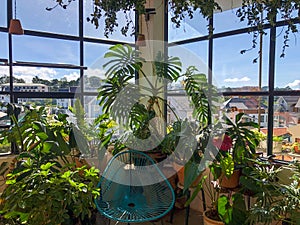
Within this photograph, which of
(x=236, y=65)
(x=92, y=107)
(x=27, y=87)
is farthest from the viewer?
(x=92, y=107)

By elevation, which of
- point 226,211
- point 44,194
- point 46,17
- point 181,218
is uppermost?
point 46,17

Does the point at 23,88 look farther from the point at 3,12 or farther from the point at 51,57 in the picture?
the point at 3,12

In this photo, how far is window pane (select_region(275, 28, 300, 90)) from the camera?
9.38 feet

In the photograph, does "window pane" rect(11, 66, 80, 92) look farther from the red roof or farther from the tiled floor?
the red roof

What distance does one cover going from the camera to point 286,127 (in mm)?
3008

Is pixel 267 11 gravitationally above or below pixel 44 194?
above

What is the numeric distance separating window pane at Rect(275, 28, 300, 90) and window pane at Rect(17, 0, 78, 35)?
8.57 feet

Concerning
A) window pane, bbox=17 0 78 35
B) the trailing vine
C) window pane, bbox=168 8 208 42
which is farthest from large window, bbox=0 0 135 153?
the trailing vine

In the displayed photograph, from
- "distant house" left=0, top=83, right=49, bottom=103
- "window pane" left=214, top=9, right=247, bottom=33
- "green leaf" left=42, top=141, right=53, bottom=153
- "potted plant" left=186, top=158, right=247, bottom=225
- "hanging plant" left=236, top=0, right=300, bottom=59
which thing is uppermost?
"window pane" left=214, top=9, right=247, bottom=33

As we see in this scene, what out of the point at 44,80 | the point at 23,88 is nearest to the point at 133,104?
the point at 44,80

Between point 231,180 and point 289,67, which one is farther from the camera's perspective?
point 289,67

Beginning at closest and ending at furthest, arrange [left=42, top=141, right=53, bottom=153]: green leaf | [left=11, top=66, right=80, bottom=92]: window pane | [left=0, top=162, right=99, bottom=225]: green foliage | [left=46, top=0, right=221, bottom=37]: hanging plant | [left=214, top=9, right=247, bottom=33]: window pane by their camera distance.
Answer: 1. [left=0, top=162, right=99, bottom=225]: green foliage
2. [left=46, top=0, right=221, bottom=37]: hanging plant
3. [left=42, top=141, right=53, bottom=153]: green leaf
4. [left=214, top=9, right=247, bottom=33]: window pane
5. [left=11, top=66, right=80, bottom=92]: window pane

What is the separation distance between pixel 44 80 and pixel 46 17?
824 millimetres

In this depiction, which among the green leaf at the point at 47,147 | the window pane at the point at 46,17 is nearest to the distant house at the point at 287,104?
the green leaf at the point at 47,147
